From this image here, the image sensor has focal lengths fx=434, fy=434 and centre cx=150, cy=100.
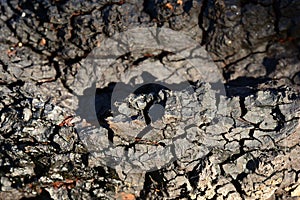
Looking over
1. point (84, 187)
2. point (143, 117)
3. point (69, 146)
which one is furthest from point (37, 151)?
point (143, 117)

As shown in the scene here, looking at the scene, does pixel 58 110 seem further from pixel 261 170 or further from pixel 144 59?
pixel 261 170

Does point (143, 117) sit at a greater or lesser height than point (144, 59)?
lesser

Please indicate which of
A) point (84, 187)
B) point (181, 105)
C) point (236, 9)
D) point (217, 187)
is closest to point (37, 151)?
point (84, 187)

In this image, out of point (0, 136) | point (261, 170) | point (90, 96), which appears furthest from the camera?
point (90, 96)

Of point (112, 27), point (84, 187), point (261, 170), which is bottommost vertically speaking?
point (84, 187)

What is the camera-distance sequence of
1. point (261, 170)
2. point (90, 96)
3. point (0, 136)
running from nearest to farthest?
1. point (261, 170)
2. point (0, 136)
3. point (90, 96)

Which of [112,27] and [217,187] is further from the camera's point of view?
[112,27]
